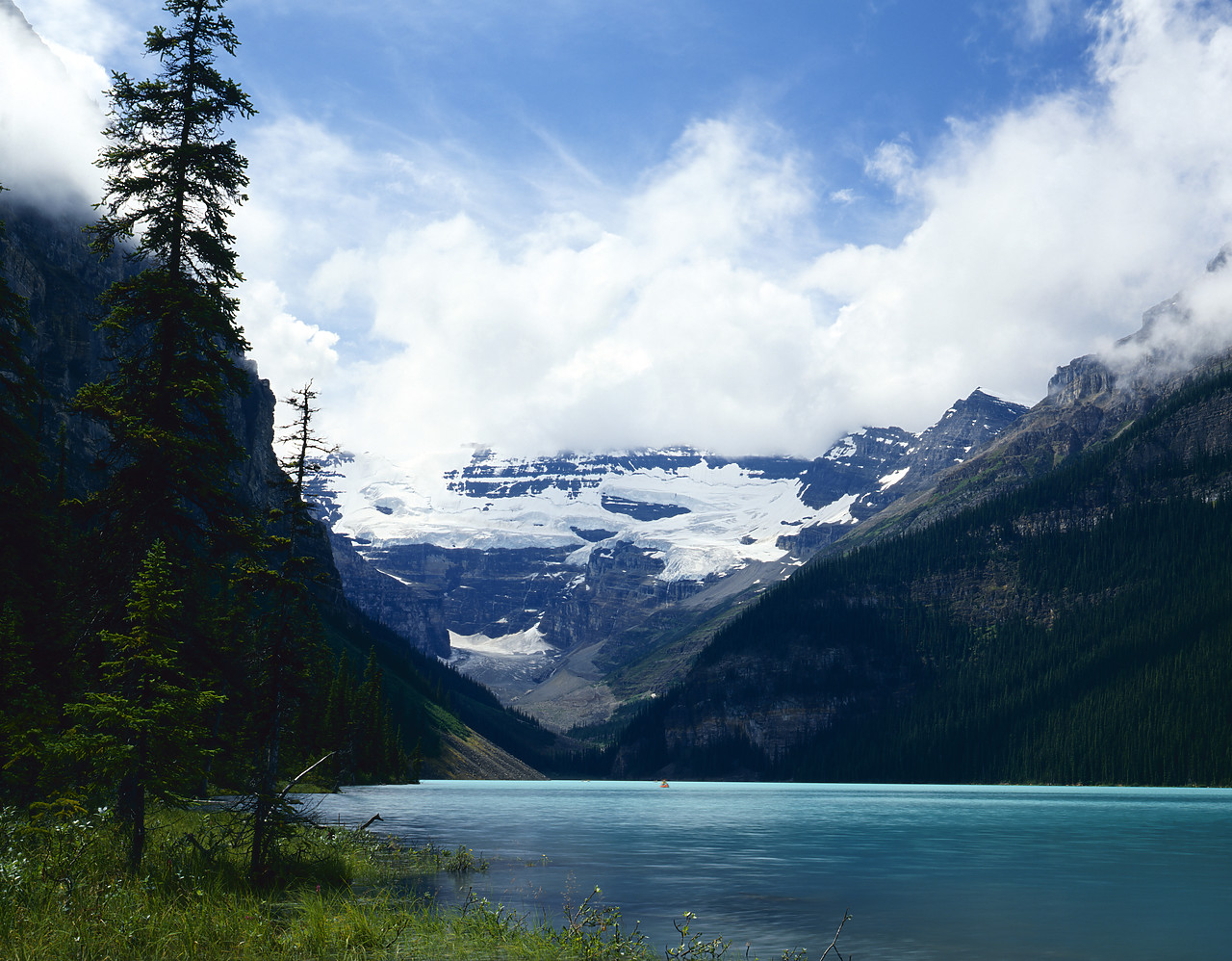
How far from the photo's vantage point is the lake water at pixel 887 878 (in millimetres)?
28078

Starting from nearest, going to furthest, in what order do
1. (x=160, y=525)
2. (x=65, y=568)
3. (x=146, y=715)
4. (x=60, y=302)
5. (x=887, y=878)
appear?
(x=146, y=715) → (x=160, y=525) → (x=887, y=878) → (x=65, y=568) → (x=60, y=302)

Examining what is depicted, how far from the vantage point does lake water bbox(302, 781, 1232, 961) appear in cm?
2808

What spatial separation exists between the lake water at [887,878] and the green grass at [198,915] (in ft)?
19.8

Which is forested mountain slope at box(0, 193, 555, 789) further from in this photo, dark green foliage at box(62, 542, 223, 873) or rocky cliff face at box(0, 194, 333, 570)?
dark green foliage at box(62, 542, 223, 873)

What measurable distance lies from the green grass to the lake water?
6.04 m

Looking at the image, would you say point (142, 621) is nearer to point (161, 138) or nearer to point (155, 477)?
point (155, 477)

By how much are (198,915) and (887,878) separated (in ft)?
111

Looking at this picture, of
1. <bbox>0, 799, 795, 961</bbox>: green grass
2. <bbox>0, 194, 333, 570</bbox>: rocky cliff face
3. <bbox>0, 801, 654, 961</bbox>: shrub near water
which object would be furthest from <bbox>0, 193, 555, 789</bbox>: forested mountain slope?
<bbox>0, 799, 795, 961</bbox>: green grass

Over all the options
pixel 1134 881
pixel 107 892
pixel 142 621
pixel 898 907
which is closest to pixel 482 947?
pixel 107 892

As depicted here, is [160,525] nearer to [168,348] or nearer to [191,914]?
[168,348]

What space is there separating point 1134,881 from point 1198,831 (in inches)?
1378

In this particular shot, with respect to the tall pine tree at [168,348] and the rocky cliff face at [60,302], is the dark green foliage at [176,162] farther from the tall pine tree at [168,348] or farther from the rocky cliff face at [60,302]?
the rocky cliff face at [60,302]

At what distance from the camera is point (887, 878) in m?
42.4

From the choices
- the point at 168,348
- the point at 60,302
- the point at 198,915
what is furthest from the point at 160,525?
the point at 60,302
